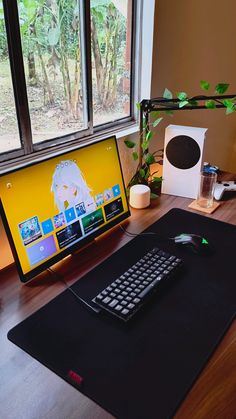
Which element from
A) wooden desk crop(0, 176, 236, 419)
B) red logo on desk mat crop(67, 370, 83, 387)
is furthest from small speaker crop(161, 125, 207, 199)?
red logo on desk mat crop(67, 370, 83, 387)

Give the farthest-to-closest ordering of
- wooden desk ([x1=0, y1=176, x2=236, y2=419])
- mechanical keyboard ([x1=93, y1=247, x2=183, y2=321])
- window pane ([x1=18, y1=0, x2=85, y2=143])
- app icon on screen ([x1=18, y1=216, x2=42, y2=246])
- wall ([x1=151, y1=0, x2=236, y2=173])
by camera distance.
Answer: wall ([x1=151, y1=0, x2=236, y2=173]), window pane ([x1=18, y1=0, x2=85, y2=143]), app icon on screen ([x1=18, y1=216, x2=42, y2=246]), mechanical keyboard ([x1=93, y1=247, x2=183, y2=321]), wooden desk ([x1=0, y1=176, x2=236, y2=419])

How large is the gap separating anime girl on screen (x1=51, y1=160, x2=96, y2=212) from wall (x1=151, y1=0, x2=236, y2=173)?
2.49 ft

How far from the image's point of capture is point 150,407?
23.2 inches

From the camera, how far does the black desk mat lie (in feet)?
2.02

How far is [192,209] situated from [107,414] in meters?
0.86

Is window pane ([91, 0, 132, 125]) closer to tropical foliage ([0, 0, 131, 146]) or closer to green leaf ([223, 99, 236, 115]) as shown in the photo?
tropical foliage ([0, 0, 131, 146])

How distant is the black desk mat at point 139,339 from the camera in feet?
2.02

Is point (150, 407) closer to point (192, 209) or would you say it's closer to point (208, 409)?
point (208, 409)

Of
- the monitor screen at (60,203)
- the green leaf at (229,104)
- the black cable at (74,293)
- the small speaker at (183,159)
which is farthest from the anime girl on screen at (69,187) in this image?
the green leaf at (229,104)

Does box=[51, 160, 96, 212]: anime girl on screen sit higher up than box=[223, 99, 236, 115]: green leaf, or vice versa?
box=[223, 99, 236, 115]: green leaf

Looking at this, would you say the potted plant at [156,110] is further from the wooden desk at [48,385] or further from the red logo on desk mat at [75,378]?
the red logo on desk mat at [75,378]

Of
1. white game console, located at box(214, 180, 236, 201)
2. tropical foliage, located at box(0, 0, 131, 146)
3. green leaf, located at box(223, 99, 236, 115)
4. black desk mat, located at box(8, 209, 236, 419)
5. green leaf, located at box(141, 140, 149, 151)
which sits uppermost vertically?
tropical foliage, located at box(0, 0, 131, 146)

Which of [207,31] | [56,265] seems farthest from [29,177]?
[207,31]

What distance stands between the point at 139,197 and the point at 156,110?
356 mm
